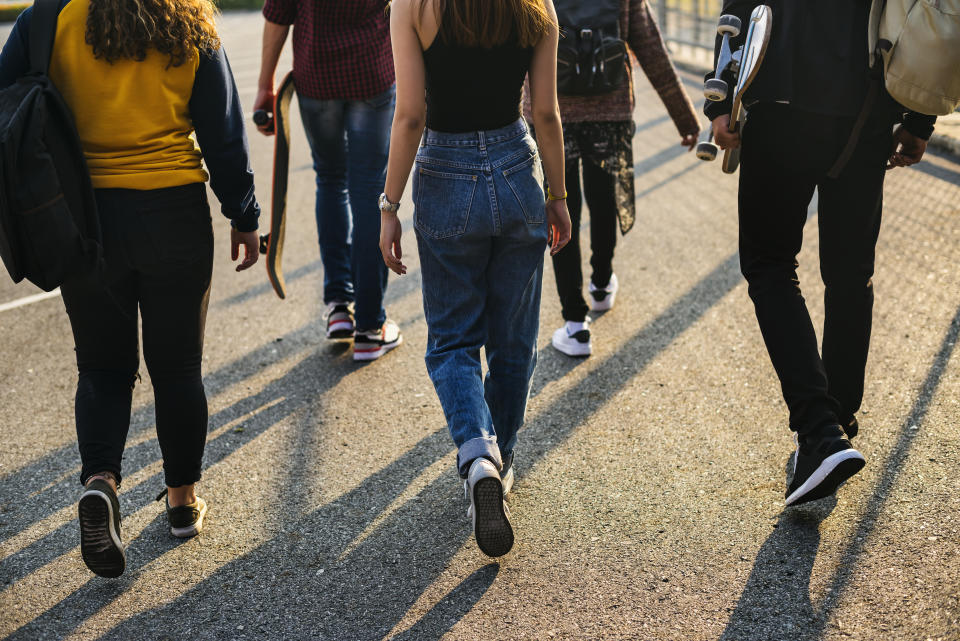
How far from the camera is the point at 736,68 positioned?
Result: 112 inches

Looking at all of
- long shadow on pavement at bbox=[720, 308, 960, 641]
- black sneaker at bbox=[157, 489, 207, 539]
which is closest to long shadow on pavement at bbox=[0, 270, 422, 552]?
black sneaker at bbox=[157, 489, 207, 539]

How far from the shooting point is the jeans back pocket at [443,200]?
2727 mm

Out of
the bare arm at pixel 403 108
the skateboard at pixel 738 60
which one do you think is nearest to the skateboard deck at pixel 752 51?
the skateboard at pixel 738 60

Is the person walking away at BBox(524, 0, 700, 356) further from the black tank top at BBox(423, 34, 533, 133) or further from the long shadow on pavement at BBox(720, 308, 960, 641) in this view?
the long shadow on pavement at BBox(720, 308, 960, 641)

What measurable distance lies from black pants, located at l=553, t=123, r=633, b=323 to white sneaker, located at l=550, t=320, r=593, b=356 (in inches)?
1.4

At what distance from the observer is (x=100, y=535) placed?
2.72 m

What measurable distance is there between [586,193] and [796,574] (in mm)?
2168

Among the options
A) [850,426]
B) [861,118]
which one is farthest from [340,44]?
[850,426]

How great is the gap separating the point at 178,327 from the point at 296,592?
86cm

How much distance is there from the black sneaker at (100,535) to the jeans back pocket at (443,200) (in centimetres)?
118

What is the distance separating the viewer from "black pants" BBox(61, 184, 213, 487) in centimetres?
279

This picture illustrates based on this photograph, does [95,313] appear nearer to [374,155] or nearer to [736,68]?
[374,155]

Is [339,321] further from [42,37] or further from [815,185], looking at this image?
[815,185]

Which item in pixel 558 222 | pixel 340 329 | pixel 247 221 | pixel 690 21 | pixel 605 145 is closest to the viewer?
pixel 558 222
